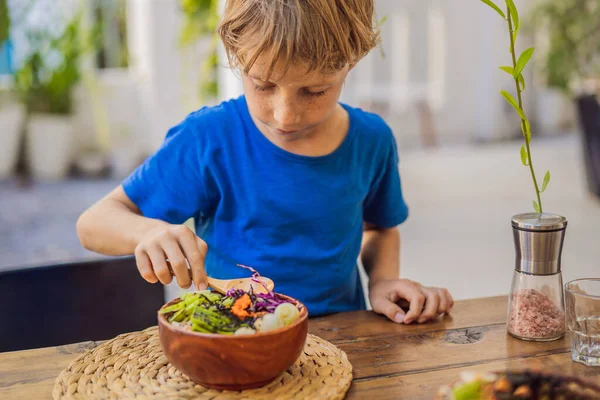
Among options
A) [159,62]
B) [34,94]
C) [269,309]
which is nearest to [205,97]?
[159,62]

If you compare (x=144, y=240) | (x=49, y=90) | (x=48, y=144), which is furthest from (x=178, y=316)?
(x=49, y=90)

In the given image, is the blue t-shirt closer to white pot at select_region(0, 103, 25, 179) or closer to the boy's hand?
the boy's hand

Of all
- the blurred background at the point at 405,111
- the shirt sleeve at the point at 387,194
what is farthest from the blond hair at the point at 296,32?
the blurred background at the point at 405,111

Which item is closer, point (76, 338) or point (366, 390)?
point (366, 390)

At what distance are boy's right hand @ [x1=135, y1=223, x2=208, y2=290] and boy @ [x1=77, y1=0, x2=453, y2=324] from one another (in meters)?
0.13

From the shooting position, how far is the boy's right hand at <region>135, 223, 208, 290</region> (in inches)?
34.2

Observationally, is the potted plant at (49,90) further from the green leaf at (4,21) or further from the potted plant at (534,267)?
the potted plant at (534,267)

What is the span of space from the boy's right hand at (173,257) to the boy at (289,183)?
0.13 m

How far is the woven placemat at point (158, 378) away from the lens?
76cm

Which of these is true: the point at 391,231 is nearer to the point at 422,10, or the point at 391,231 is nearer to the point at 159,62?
the point at 159,62

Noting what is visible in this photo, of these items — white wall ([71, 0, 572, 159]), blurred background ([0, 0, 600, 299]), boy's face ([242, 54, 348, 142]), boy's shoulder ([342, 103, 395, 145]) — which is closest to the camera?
boy's face ([242, 54, 348, 142])

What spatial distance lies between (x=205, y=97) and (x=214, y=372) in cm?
511

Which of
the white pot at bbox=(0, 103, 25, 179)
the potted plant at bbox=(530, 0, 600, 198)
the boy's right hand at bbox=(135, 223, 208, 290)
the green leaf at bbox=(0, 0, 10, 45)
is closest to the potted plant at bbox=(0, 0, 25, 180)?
the white pot at bbox=(0, 103, 25, 179)

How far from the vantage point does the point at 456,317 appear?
1045 mm
